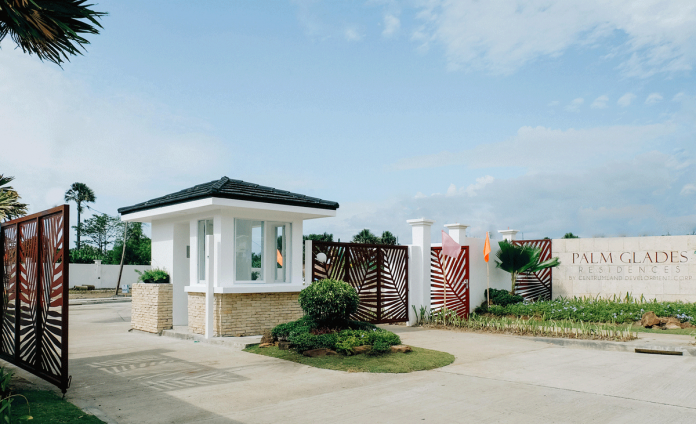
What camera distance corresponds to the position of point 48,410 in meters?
6.11

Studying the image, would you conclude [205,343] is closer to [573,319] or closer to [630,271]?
[573,319]

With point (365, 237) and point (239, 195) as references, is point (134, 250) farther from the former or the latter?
point (239, 195)

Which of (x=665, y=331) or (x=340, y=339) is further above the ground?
(x=340, y=339)

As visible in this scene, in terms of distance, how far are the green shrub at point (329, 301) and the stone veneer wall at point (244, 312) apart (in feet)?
6.69

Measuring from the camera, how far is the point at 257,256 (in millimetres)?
12484

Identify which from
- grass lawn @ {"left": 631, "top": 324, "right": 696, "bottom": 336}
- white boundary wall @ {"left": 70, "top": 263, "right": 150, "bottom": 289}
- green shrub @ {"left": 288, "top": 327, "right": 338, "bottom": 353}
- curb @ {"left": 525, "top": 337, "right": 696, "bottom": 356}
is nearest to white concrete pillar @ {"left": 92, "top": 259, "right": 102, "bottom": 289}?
white boundary wall @ {"left": 70, "top": 263, "right": 150, "bottom": 289}

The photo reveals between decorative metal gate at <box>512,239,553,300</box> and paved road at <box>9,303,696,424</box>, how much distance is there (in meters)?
8.57

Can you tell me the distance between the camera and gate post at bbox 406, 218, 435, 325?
1470 cm

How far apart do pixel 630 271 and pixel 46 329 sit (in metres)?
16.6

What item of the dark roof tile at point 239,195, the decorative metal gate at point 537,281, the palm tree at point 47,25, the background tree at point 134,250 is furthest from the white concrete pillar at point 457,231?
the background tree at point 134,250

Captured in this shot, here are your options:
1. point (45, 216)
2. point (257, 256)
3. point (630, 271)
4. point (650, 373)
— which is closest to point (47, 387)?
point (45, 216)

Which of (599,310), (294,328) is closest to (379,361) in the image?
(294,328)

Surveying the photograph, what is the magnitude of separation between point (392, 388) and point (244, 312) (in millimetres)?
5369

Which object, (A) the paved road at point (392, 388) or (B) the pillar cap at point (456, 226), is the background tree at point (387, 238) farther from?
(A) the paved road at point (392, 388)
